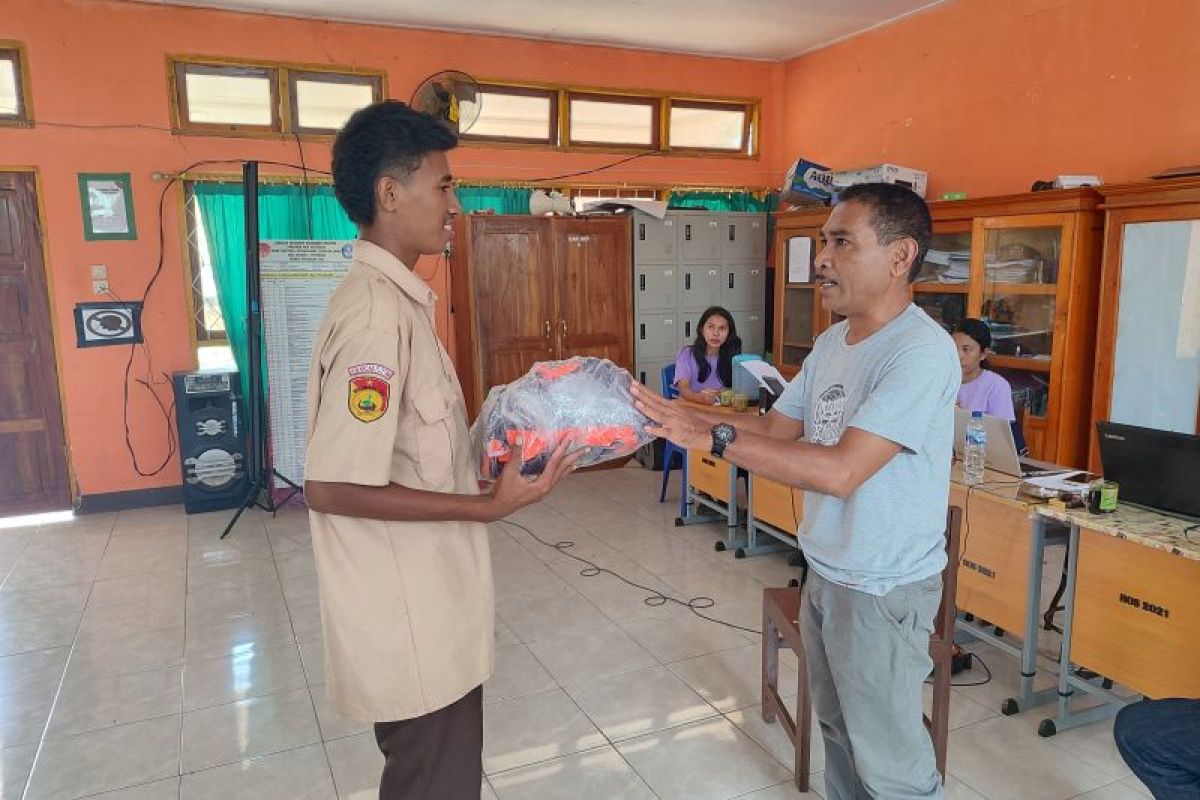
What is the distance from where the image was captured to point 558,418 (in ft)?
4.83

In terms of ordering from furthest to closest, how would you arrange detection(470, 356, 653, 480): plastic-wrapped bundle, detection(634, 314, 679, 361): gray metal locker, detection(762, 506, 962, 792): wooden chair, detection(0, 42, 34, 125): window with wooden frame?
detection(634, 314, 679, 361): gray metal locker
detection(0, 42, 34, 125): window with wooden frame
detection(762, 506, 962, 792): wooden chair
detection(470, 356, 653, 480): plastic-wrapped bundle

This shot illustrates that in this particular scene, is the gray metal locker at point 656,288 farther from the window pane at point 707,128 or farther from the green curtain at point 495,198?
the window pane at point 707,128

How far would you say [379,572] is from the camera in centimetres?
129

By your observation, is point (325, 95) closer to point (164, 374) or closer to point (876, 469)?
point (164, 374)

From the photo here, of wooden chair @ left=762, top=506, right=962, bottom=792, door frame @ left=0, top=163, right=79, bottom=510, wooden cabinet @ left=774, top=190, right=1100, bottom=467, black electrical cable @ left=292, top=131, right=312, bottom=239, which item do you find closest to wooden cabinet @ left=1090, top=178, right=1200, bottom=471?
wooden cabinet @ left=774, top=190, right=1100, bottom=467

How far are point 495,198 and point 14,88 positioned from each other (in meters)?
3.05

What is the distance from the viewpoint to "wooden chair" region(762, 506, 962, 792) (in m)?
2.08

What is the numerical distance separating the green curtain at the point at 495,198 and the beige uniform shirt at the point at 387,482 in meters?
4.76

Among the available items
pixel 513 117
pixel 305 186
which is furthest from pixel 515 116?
pixel 305 186

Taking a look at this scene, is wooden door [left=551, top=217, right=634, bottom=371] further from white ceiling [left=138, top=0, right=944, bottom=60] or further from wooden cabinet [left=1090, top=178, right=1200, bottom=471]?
wooden cabinet [left=1090, top=178, right=1200, bottom=471]

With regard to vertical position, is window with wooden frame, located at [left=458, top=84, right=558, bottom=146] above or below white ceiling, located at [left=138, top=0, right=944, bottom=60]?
below

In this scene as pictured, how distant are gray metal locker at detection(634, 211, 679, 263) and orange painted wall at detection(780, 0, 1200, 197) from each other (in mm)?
1428

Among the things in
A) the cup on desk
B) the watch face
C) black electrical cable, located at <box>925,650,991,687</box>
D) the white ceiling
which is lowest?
black electrical cable, located at <box>925,650,991,687</box>

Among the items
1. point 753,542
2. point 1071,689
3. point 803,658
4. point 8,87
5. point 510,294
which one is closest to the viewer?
point 803,658
